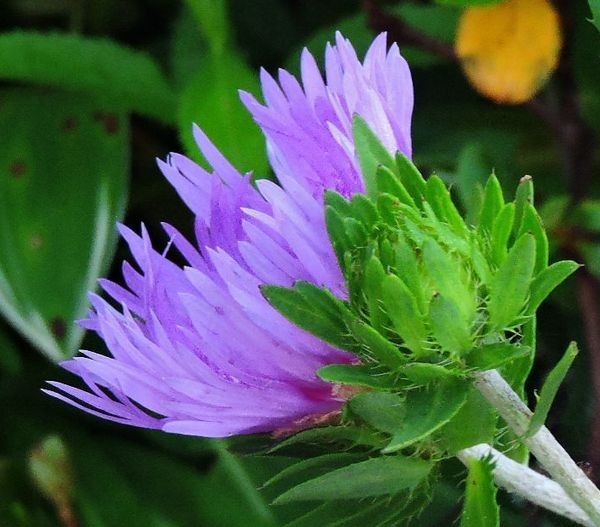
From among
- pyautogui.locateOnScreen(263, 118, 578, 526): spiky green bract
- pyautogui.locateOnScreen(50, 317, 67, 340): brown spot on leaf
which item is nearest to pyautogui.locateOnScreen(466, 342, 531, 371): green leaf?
pyautogui.locateOnScreen(263, 118, 578, 526): spiky green bract

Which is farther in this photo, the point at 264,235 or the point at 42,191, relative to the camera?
the point at 42,191

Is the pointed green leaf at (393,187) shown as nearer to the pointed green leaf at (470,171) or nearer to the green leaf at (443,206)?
the green leaf at (443,206)

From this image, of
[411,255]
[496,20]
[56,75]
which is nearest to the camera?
[411,255]

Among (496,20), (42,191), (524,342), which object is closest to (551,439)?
(524,342)

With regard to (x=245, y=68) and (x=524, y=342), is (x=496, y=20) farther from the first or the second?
(x=524, y=342)

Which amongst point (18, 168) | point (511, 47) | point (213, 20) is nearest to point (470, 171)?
point (511, 47)

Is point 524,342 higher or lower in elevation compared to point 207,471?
higher

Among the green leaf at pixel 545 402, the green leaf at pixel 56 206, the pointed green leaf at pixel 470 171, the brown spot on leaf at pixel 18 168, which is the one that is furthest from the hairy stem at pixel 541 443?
the brown spot on leaf at pixel 18 168

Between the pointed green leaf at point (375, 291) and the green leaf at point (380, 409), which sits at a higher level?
the pointed green leaf at point (375, 291)
